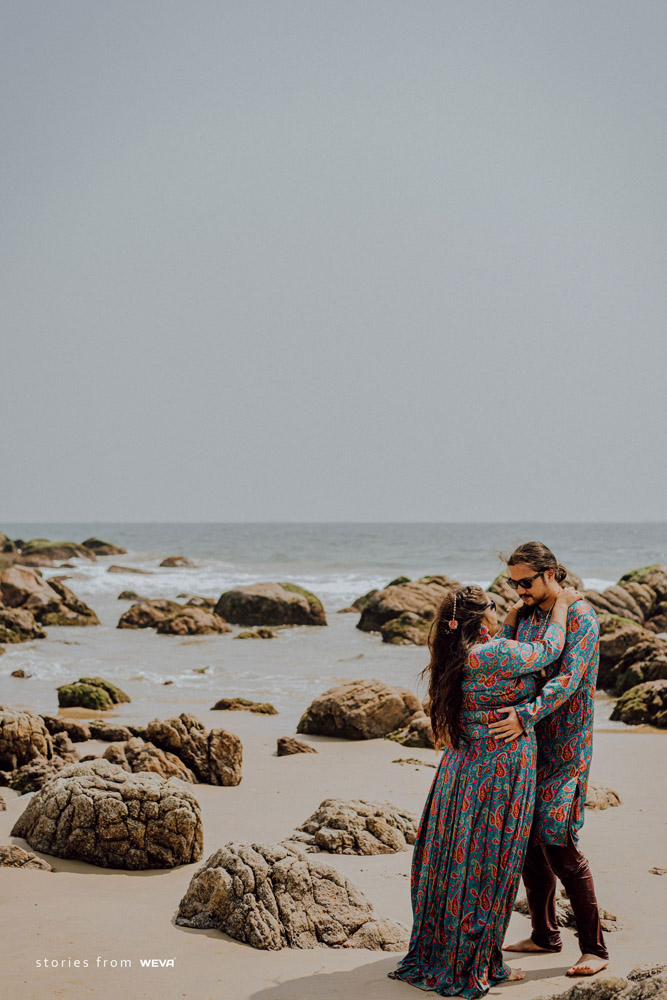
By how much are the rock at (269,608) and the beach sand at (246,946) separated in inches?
660

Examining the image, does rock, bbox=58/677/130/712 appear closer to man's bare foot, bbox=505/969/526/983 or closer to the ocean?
the ocean

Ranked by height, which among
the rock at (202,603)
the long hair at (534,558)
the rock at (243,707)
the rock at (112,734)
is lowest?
the rock at (202,603)

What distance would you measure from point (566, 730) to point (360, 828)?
104 inches

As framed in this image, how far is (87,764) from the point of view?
6512mm

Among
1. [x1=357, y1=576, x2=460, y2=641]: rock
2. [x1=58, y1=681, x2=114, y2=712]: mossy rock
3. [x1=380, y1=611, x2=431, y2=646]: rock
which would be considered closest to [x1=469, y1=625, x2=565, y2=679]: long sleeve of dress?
[x1=58, y1=681, x2=114, y2=712]: mossy rock

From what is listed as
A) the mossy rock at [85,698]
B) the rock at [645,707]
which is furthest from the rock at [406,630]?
the mossy rock at [85,698]

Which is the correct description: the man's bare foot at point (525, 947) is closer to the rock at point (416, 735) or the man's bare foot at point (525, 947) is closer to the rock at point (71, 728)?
the rock at point (416, 735)

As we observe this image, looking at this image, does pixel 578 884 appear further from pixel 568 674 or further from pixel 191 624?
pixel 191 624

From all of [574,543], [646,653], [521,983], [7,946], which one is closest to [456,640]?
Answer: [521,983]

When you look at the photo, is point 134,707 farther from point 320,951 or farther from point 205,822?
point 320,951

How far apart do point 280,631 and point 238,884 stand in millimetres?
19237

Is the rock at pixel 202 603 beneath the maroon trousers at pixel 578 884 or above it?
beneath

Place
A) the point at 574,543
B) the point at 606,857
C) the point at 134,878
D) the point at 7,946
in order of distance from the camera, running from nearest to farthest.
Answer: the point at 7,946, the point at 134,878, the point at 606,857, the point at 574,543

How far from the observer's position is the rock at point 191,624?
22641mm
